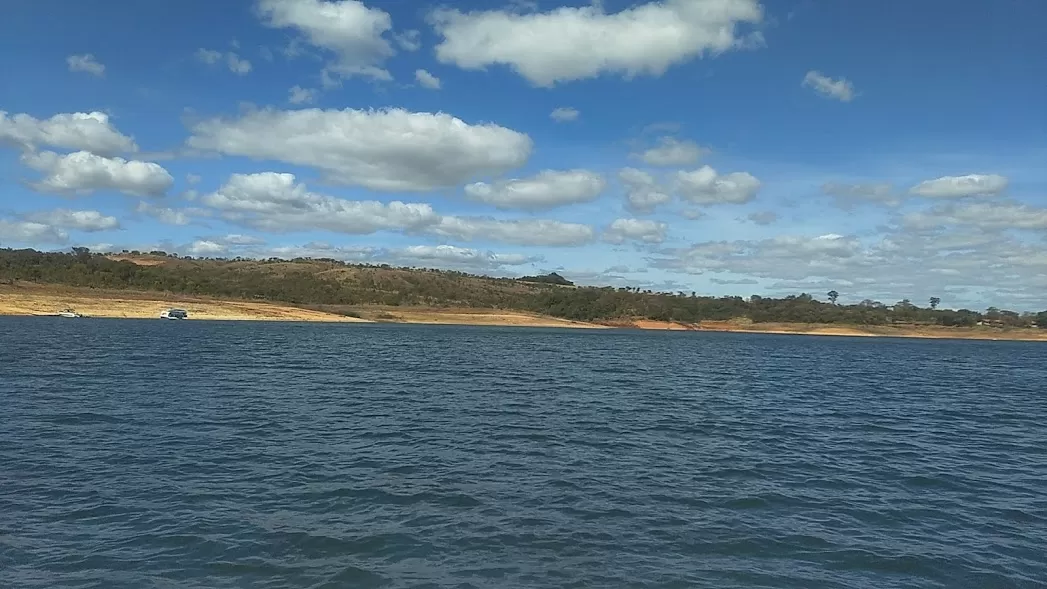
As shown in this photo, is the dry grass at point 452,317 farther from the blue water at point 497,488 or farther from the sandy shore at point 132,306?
the blue water at point 497,488

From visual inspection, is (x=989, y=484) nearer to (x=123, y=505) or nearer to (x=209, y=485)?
(x=209, y=485)

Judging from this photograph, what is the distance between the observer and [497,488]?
1916 cm

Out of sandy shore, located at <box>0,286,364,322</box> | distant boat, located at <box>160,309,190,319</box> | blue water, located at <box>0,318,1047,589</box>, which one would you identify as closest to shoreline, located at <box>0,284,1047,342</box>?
sandy shore, located at <box>0,286,364,322</box>

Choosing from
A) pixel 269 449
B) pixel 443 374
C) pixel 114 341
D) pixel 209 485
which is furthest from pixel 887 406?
pixel 114 341

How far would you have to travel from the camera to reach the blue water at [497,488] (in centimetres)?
1378

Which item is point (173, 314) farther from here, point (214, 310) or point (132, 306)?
point (214, 310)

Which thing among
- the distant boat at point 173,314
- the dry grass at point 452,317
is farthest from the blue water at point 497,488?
the dry grass at point 452,317

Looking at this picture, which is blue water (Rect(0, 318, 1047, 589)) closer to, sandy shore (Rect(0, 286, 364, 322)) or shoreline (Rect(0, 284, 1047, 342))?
sandy shore (Rect(0, 286, 364, 322))

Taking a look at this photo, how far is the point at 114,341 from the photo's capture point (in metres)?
72.6

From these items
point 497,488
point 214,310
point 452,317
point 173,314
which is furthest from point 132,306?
point 497,488

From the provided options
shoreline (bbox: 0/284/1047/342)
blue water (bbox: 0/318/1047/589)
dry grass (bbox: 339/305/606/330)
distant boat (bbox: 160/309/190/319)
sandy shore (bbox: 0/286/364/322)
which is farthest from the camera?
dry grass (bbox: 339/305/606/330)

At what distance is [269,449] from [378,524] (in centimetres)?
879

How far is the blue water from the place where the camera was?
45.2 ft

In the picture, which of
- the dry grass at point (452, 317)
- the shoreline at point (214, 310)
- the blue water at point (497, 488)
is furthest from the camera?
the dry grass at point (452, 317)
